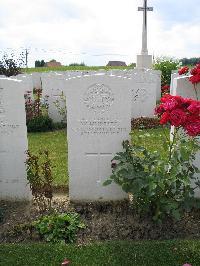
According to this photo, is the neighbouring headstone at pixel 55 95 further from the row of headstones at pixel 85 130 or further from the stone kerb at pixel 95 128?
the stone kerb at pixel 95 128

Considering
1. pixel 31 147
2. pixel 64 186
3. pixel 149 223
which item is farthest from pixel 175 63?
pixel 149 223

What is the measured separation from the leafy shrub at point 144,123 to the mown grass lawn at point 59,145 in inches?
A: 8.3

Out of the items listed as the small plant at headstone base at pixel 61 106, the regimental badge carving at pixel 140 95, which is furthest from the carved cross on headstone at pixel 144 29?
the small plant at headstone base at pixel 61 106

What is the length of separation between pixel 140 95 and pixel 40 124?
2772 millimetres

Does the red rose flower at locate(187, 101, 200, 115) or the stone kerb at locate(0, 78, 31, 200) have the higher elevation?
the red rose flower at locate(187, 101, 200, 115)

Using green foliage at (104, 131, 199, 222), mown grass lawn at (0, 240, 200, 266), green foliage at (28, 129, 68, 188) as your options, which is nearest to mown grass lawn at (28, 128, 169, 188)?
green foliage at (28, 129, 68, 188)

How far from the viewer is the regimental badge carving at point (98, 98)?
5.02 metres

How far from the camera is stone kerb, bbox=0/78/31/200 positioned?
5.16m

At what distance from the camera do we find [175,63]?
59.1 ft

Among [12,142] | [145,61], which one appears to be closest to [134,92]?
[12,142]

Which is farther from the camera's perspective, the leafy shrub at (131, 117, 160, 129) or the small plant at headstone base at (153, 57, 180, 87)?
the small plant at headstone base at (153, 57, 180, 87)

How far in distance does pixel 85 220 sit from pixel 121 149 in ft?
3.25

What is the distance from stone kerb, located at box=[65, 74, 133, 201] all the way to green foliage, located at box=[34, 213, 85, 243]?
702 mm

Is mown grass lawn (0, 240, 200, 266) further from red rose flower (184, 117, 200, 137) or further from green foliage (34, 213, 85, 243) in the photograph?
red rose flower (184, 117, 200, 137)
